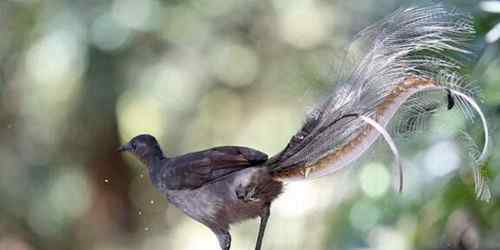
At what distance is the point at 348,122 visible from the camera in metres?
1.54

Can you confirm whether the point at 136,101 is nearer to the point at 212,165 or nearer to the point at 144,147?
the point at 144,147

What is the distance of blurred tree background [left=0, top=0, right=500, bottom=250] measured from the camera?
425 cm

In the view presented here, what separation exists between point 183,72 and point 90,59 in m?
0.53

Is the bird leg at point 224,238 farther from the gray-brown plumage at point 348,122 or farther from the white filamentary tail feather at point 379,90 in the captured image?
the white filamentary tail feather at point 379,90

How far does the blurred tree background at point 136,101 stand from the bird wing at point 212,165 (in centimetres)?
224

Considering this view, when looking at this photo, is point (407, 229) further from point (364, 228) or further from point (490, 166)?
point (490, 166)

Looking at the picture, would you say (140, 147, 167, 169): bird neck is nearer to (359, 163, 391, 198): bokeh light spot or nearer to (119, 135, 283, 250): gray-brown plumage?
(119, 135, 283, 250): gray-brown plumage

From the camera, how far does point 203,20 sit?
15.0 feet

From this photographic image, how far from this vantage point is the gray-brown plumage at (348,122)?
5.07ft

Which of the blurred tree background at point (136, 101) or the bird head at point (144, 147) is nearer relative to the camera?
the bird head at point (144, 147)

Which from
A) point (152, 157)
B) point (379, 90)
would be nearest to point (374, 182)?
point (152, 157)

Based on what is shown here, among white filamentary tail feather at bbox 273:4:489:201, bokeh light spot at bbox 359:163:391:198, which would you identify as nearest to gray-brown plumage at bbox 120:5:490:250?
white filamentary tail feather at bbox 273:4:489:201

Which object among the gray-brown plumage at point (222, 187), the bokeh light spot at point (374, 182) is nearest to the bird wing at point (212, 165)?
the gray-brown plumage at point (222, 187)

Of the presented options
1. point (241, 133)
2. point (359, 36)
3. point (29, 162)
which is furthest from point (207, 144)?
point (359, 36)
